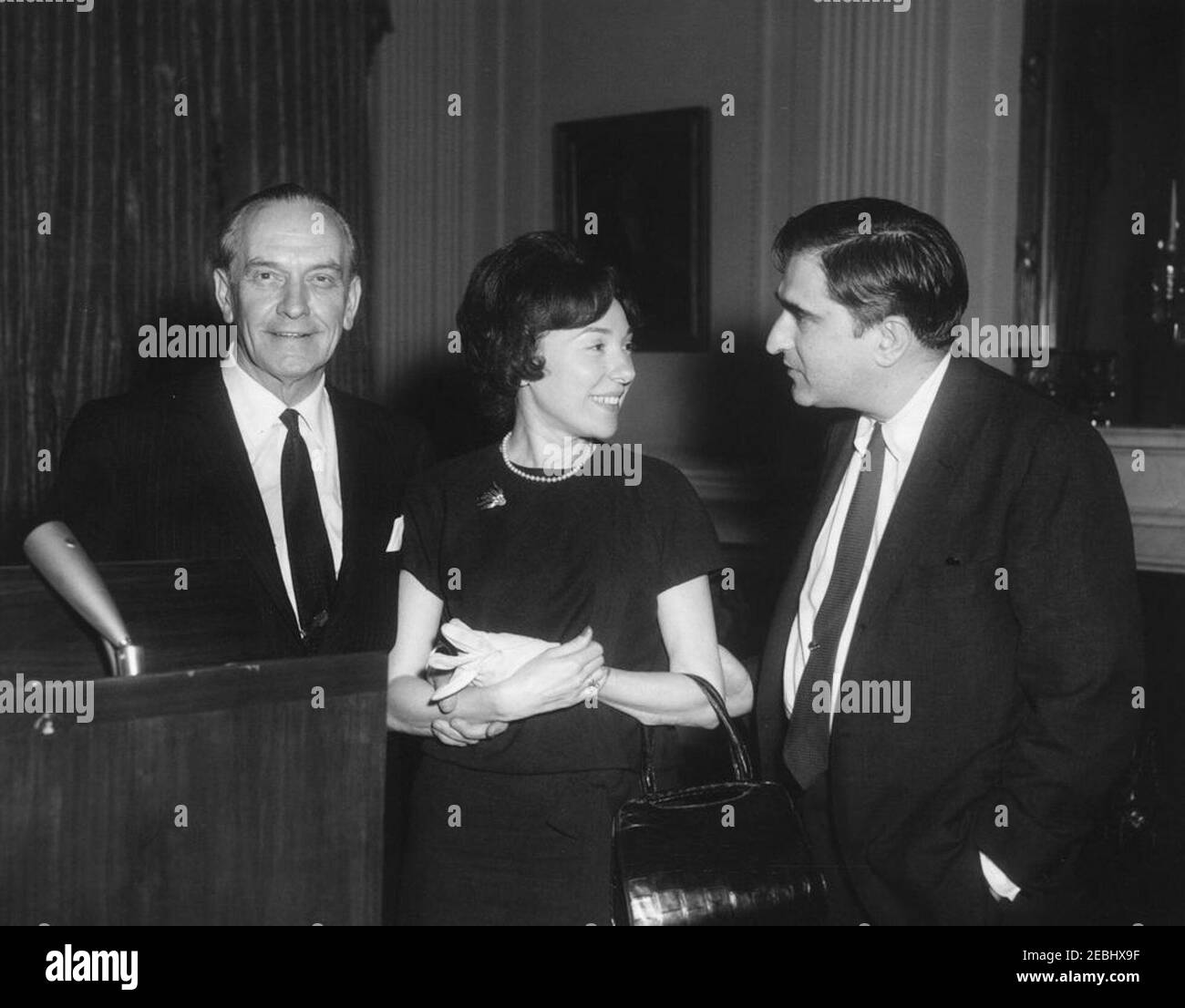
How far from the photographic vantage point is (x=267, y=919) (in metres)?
1.57

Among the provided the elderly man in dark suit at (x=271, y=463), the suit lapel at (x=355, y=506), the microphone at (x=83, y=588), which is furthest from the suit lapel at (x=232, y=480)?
the microphone at (x=83, y=588)

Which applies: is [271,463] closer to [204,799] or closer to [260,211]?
[260,211]

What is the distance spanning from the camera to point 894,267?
232cm

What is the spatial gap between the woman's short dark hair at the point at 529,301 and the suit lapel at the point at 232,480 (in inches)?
20.5

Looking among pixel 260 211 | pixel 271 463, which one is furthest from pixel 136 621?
pixel 260 211

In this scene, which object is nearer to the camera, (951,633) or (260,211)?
(951,633)

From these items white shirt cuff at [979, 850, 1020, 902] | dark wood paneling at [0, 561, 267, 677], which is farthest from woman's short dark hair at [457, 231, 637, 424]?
white shirt cuff at [979, 850, 1020, 902]

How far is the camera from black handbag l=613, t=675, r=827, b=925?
189 cm

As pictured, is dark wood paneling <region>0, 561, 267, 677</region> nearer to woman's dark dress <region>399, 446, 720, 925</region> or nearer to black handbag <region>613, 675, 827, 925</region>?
woman's dark dress <region>399, 446, 720, 925</region>

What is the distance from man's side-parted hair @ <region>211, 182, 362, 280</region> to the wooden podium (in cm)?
131

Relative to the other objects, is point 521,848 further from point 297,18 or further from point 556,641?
point 297,18

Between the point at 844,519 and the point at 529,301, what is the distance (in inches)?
27.2
